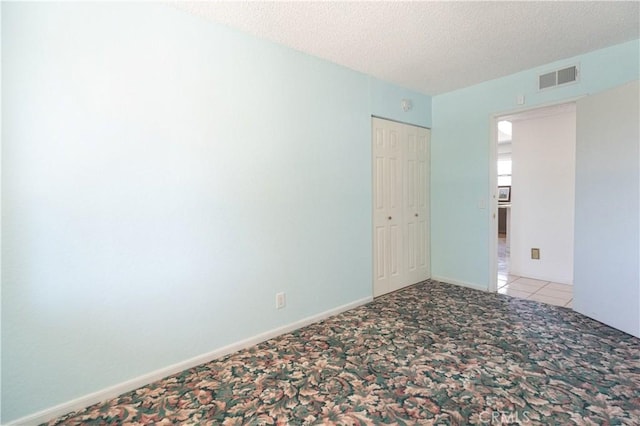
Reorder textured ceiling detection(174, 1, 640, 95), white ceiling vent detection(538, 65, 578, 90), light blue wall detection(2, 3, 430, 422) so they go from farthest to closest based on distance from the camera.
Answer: white ceiling vent detection(538, 65, 578, 90), textured ceiling detection(174, 1, 640, 95), light blue wall detection(2, 3, 430, 422)

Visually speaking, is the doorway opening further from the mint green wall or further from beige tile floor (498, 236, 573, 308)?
the mint green wall

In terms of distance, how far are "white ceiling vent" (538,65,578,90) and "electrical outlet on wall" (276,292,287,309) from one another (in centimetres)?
331

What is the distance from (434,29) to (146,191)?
241 centimetres

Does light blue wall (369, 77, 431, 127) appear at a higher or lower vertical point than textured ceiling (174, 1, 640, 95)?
lower

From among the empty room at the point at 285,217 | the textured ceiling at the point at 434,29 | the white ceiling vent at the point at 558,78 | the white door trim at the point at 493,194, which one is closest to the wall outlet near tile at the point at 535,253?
the empty room at the point at 285,217

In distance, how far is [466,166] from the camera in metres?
3.95

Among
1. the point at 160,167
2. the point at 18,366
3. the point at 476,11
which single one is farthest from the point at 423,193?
the point at 18,366

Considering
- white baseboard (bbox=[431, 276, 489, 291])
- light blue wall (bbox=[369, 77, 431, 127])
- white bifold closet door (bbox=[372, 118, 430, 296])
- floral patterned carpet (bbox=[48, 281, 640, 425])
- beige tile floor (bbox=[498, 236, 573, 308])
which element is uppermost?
light blue wall (bbox=[369, 77, 431, 127])

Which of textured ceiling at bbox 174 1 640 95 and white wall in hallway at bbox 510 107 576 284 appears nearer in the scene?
textured ceiling at bbox 174 1 640 95

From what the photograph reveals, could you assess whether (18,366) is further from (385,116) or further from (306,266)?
(385,116)

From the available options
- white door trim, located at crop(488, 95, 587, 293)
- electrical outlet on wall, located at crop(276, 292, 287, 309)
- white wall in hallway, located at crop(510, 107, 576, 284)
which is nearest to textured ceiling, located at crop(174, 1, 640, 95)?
white door trim, located at crop(488, 95, 587, 293)

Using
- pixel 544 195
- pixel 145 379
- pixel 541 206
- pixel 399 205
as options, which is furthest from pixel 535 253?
pixel 145 379

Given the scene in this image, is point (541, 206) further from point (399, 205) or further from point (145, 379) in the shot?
point (145, 379)

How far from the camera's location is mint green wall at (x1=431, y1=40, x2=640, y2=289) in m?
3.50
